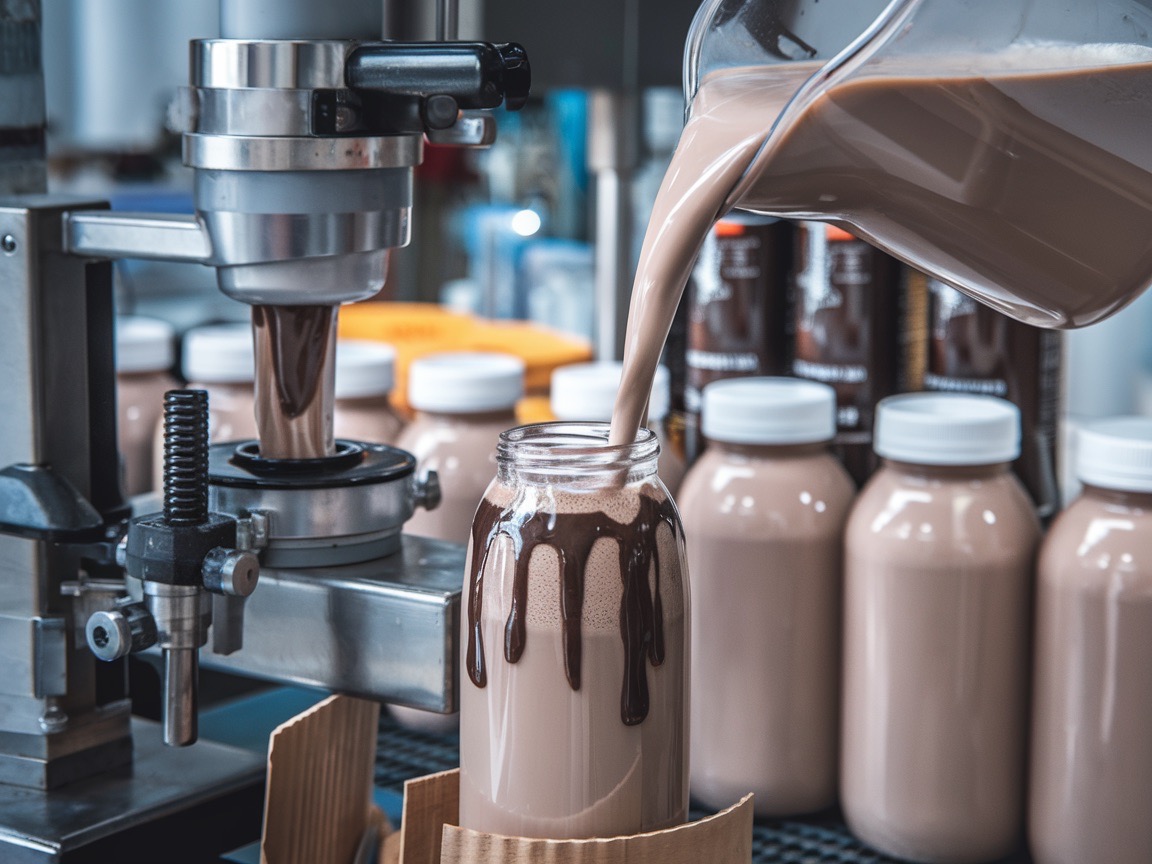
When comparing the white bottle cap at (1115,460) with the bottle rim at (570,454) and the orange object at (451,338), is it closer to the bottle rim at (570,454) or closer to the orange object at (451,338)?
the bottle rim at (570,454)

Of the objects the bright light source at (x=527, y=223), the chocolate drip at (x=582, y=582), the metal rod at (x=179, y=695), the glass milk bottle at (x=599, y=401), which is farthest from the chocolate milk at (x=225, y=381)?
the bright light source at (x=527, y=223)

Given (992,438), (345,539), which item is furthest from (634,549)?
(992,438)

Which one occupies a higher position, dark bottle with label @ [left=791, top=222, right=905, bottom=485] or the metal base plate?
dark bottle with label @ [left=791, top=222, right=905, bottom=485]

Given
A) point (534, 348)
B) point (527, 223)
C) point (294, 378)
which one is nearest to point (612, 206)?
point (534, 348)

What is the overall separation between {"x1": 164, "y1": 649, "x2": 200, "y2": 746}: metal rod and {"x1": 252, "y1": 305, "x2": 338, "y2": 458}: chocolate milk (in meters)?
0.12

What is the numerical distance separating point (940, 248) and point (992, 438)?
283mm

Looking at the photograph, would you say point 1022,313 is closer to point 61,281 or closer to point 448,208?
point 61,281

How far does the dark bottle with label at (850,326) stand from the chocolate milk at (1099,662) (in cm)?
18

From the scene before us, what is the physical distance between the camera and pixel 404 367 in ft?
4.85

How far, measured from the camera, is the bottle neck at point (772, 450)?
0.99 meters

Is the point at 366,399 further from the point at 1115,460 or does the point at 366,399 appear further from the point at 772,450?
the point at 1115,460

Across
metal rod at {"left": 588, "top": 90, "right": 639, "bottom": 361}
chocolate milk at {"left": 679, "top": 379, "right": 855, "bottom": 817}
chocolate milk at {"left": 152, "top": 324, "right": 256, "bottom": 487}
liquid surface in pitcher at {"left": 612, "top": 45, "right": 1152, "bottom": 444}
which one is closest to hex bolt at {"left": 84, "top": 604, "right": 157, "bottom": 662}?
liquid surface in pitcher at {"left": 612, "top": 45, "right": 1152, "bottom": 444}

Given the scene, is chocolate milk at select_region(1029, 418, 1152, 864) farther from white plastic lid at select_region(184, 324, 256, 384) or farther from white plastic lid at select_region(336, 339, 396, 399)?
white plastic lid at select_region(184, 324, 256, 384)

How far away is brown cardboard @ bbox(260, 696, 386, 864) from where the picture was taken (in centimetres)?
→ 78
